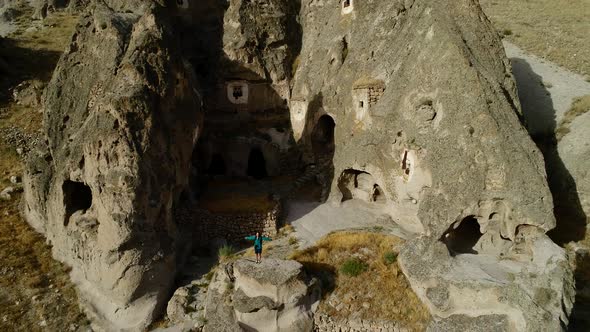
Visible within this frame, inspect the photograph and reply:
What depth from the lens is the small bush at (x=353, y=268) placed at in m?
13.6

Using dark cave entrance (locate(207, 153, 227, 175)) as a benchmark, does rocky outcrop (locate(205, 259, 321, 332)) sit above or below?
below

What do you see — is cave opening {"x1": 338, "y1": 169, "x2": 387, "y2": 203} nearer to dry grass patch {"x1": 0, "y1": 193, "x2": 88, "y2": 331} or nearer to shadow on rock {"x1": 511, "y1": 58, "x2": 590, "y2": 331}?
shadow on rock {"x1": 511, "y1": 58, "x2": 590, "y2": 331}

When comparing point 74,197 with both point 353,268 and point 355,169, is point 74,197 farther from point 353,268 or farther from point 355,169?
point 355,169

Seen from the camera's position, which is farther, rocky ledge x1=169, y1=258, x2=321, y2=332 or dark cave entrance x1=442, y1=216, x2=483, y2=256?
dark cave entrance x1=442, y1=216, x2=483, y2=256

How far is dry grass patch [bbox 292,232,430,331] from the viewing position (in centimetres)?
1239

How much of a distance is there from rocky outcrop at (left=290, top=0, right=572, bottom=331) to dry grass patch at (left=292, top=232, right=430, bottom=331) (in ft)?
2.31

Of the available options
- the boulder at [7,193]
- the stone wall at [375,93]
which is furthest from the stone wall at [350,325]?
the boulder at [7,193]

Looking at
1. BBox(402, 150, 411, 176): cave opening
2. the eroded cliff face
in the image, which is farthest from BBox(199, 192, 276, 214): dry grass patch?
BBox(402, 150, 411, 176): cave opening

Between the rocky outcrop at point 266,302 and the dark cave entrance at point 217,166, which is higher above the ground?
the dark cave entrance at point 217,166

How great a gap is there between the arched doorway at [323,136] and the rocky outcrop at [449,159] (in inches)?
83.8

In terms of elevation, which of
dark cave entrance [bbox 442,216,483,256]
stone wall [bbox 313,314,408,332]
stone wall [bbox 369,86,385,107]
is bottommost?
stone wall [bbox 313,314,408,332]

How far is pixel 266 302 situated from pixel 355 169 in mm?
8371

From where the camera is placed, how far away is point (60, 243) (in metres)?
15.2

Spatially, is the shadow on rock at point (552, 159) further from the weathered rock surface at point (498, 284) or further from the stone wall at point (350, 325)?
the stone wall at point (350, 325)
